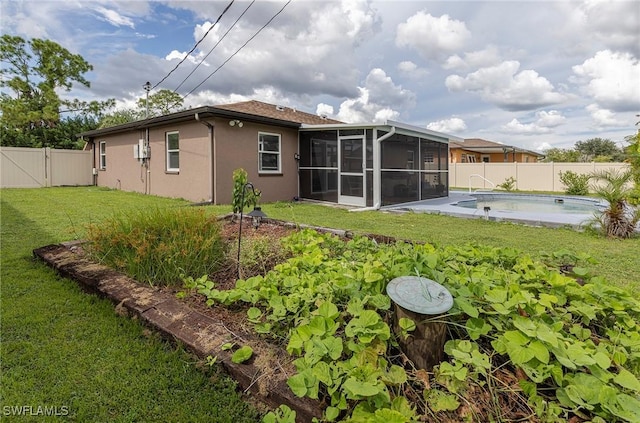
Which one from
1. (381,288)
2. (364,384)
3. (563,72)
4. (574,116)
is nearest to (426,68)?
(563,72)

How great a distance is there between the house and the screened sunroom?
31mm

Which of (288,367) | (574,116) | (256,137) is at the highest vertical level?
(574,116)

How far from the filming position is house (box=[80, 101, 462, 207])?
995 centimetres

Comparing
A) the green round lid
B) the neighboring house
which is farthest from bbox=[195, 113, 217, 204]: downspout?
the neighboring house

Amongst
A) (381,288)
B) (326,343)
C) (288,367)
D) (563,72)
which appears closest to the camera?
(326,343)

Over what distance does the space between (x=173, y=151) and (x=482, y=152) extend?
26750 mm

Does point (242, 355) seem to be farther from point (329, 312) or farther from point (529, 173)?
point (529, 173)

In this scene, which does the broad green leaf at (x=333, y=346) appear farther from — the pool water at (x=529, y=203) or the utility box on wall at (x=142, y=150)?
the utility box on wall at (x=142, y=150)

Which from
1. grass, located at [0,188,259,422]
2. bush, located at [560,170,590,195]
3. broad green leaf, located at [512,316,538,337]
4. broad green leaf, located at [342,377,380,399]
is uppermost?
bush, located at [560,170,590,195]

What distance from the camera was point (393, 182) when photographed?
1084 cm

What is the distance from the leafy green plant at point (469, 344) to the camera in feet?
4.49

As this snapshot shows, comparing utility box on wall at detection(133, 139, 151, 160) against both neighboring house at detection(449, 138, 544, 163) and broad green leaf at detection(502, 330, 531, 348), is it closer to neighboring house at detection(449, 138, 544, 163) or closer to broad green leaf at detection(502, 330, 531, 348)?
broad green leaf at detection(502, 330, 531, 348)

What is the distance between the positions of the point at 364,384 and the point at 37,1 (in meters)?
10.2

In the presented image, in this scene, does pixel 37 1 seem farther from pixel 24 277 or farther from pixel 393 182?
pixel 393 182
